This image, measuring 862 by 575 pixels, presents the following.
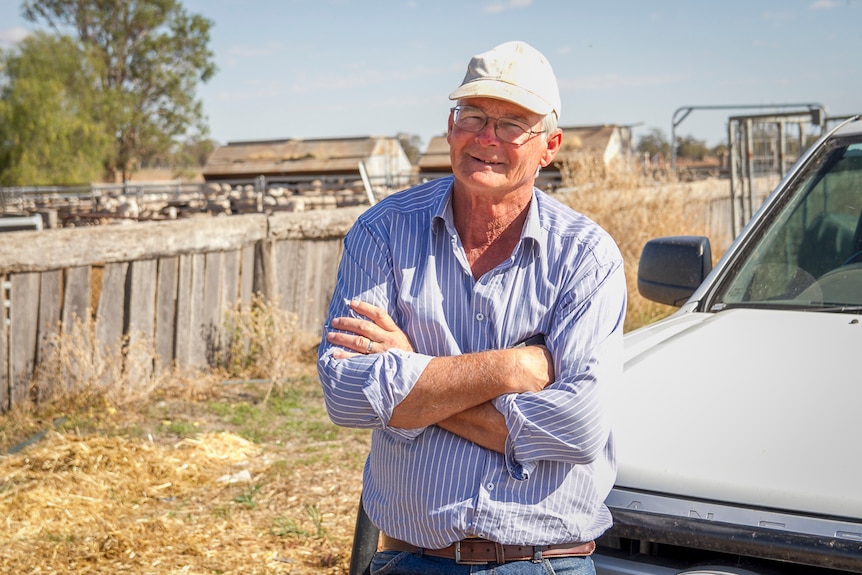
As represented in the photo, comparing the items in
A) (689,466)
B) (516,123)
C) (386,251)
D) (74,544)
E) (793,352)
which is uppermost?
(516,123)

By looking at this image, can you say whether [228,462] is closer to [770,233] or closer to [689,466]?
[770,233]

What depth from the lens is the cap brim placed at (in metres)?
2.24

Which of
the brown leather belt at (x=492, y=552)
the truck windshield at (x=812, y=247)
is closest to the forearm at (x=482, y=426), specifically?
the brown leather belt at (x=492, y=552)

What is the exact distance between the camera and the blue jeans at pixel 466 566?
85.7 inches

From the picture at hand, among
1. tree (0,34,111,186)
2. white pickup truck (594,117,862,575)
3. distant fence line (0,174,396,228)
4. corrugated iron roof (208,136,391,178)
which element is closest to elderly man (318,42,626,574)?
white pickup truck (594,117,862,575)

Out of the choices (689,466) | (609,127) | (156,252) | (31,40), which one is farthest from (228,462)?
(31,40)

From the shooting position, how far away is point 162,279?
7.12 metres

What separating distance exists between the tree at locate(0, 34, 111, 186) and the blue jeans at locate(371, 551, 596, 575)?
44978 mm

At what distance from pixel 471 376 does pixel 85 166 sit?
152ft

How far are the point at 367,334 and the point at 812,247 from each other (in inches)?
79.1

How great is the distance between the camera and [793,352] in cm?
280

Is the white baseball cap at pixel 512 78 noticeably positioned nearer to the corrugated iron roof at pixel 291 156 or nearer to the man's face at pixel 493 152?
the man's face at pixel 493 152

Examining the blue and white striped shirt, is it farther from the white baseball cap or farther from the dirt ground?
the dirt ground

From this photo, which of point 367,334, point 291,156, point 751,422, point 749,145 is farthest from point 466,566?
point 291,156
